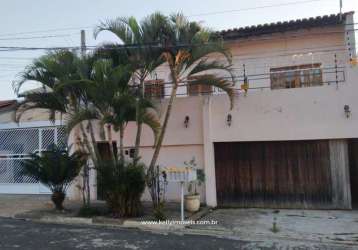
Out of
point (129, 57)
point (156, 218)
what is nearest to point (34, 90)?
point (129, 57)

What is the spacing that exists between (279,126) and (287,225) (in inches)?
125

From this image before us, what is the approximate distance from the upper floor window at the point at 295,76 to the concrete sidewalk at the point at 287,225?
14.1 ft

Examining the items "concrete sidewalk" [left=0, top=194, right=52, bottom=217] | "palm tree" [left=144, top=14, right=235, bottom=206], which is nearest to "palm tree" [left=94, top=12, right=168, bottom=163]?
"palm tree" [left=144, top=14, right=235, bottom=206]

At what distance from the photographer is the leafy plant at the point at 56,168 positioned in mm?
11602

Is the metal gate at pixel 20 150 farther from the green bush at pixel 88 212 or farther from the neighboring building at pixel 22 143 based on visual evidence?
the green bush at pixel 88 212

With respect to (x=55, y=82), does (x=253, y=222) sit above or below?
below

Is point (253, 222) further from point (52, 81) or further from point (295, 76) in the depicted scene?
point (52, 81)

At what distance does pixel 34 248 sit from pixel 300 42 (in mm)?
10485

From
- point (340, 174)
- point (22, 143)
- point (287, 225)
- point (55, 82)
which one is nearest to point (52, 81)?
point (55, 82)

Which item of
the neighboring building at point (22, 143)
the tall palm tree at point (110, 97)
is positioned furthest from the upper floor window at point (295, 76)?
the neighboring building at point (22, 143)

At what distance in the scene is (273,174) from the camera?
38.9ft

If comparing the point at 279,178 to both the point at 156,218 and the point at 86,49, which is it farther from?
the point at 86,49

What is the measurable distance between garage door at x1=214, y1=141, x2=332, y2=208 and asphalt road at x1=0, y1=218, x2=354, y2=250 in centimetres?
362

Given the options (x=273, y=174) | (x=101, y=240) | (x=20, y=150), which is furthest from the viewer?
(x=20, y=150)
